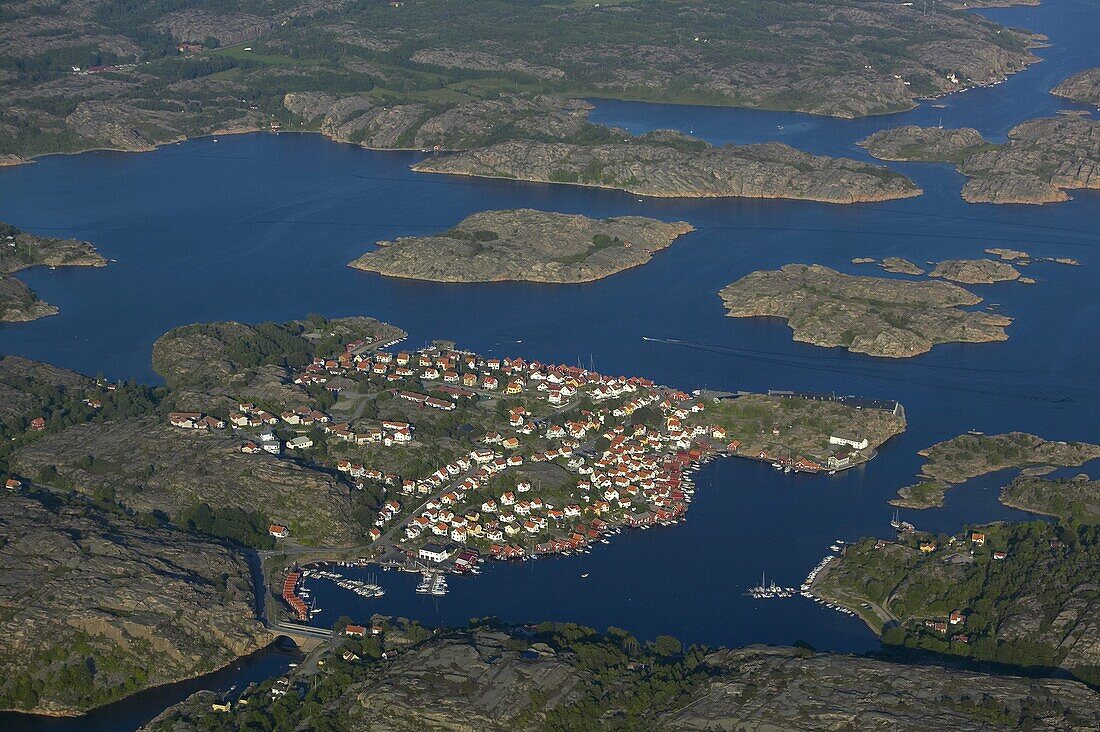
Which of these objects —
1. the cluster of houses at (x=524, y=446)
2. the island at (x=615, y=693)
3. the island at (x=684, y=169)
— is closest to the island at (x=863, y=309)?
the cluster of houses at (x=524, y=446)

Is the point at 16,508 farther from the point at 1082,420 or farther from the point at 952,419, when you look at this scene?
the point at 1082,420

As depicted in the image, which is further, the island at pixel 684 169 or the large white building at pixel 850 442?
the island at pixel 684 169

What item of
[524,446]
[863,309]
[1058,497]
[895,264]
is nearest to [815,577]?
[1058,497]

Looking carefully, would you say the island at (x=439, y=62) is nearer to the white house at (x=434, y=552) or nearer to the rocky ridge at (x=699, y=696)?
the white house at (x=434, y=552)

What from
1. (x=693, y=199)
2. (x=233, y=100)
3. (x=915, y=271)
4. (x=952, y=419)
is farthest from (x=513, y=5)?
(x=952, y=419)

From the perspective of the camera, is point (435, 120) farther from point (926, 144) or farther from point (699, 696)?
point (699, 696)
